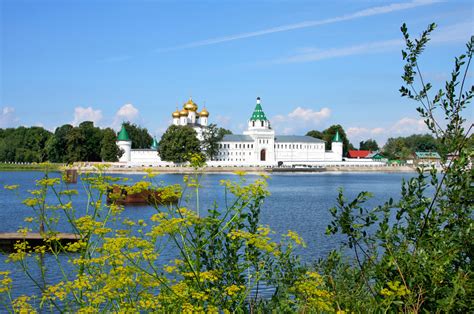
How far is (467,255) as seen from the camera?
4617 mm

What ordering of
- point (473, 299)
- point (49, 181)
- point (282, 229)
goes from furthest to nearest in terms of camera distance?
point (282, 229), point (49, 181), point (473, 299)

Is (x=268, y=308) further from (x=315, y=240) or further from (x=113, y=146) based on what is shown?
(x=113, y=146)

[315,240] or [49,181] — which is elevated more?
[49,181]

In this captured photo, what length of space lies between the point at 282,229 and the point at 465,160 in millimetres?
17677

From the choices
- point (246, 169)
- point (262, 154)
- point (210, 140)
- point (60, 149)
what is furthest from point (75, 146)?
point (262, 154)

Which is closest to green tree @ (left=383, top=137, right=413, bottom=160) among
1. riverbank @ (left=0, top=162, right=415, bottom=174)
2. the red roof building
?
riverbank @ (left=0, top=162, right=415, bottom=174)

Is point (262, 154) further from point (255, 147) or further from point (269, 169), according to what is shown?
point (269, 169)

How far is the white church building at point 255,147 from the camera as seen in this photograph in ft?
281

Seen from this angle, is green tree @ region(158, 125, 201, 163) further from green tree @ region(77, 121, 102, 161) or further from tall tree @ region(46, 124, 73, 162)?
tall tree @ region(46, 124, 73, 162)

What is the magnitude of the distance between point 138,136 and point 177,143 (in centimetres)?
2110

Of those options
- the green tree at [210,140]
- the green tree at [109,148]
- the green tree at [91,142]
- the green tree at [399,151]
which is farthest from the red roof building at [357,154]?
the green tree at [399,151]

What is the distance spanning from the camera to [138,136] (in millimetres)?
96062

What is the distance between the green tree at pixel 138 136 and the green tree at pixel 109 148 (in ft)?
31.8

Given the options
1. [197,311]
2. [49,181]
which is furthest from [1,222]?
[197,311]
